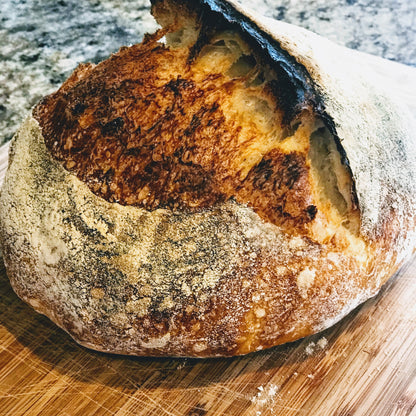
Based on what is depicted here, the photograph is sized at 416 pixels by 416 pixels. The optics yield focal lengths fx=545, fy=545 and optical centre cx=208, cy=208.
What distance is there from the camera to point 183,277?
960mm

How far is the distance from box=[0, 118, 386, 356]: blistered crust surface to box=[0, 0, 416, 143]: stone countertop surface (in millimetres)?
969

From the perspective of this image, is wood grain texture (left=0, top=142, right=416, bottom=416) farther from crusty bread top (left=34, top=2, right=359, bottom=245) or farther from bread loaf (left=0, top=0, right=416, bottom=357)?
crusty bread top (left=34, top=2, right=359, bottom=245)

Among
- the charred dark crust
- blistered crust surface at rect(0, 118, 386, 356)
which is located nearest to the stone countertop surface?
the charred dark crust

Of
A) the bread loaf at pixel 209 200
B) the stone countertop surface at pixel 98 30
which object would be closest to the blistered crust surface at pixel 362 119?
the bread loaf at pixel 209 200

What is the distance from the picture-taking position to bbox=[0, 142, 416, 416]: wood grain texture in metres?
1.02

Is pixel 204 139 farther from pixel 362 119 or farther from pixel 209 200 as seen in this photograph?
pixel 362 119

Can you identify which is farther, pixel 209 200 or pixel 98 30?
pixel 98 30

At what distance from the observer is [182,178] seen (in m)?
1.00

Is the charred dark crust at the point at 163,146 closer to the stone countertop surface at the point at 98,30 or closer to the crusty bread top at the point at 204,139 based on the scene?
the crusty bread top at the point at 204,139

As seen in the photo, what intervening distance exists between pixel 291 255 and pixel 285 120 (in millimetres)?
245

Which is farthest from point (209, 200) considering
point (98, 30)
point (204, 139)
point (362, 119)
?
point (98, 30)

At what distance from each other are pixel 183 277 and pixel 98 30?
1.49 m

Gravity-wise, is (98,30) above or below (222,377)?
above

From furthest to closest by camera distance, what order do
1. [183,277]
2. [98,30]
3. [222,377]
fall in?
[98,30] → [222,377] → [183,277]
